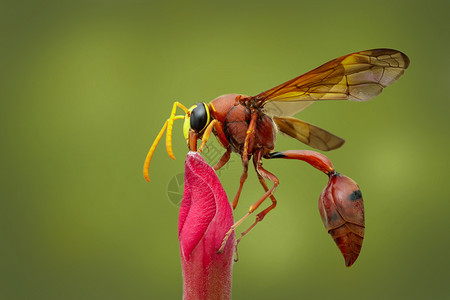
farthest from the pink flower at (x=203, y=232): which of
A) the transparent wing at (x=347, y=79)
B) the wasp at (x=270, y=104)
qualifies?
the transparent wing at (x=347, y=79)

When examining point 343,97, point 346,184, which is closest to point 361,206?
point 346,184

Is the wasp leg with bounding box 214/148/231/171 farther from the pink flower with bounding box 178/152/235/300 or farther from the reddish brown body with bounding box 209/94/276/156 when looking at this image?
the pink flower with bounding box 178/152/235/300

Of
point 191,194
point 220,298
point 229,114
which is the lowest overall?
point 220,298

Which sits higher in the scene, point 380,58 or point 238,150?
point 380,58

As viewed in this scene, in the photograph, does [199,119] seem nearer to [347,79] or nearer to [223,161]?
[223,161]

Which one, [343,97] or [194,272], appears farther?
[343,97]

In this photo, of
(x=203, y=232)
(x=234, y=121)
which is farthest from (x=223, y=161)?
(x=203, y=232)

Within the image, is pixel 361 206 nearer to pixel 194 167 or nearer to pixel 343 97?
pixel 343 97

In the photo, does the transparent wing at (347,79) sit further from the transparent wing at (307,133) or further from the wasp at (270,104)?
the transparent wing at (307,133)
